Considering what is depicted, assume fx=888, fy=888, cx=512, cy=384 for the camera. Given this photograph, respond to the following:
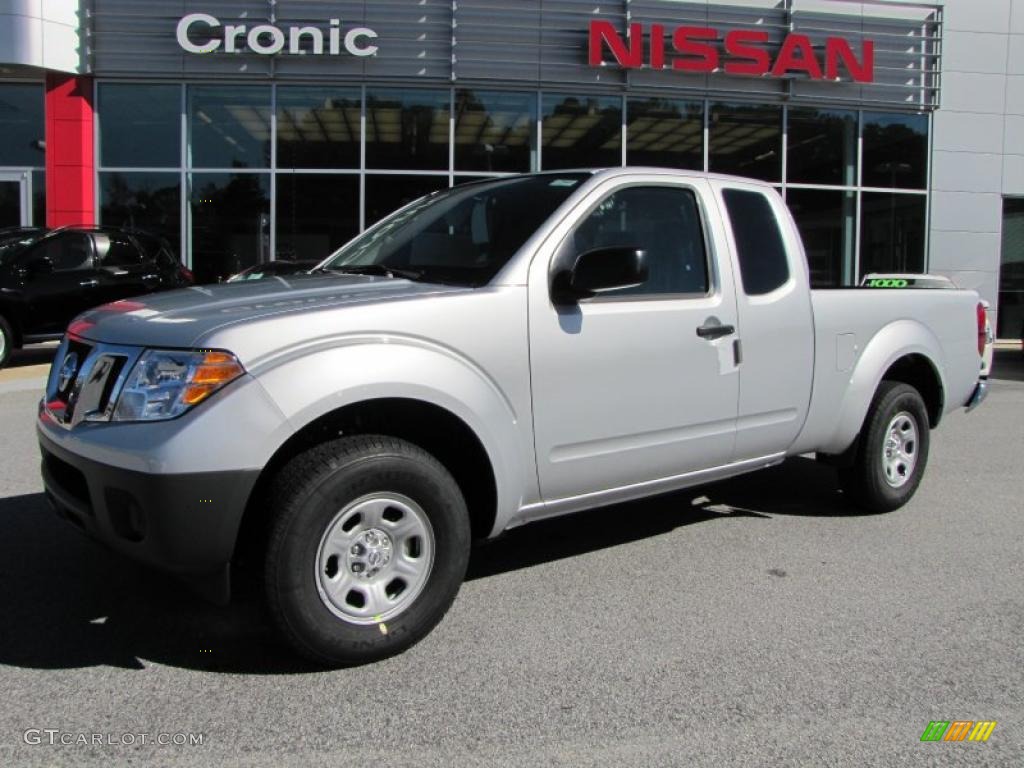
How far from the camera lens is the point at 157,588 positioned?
3.87 m

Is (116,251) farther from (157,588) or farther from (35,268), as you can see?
(157,588)

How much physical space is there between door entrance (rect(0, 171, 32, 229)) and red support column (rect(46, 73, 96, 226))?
0.79 m

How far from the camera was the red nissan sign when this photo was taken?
1573 centimetres

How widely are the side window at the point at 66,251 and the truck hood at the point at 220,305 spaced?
9.43m

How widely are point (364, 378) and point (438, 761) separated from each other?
123cm

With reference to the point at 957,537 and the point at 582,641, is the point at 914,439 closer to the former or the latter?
the point at 957,537

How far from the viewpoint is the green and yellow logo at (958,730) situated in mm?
2754

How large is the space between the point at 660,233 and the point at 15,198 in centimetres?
1595

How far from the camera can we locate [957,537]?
486 cm

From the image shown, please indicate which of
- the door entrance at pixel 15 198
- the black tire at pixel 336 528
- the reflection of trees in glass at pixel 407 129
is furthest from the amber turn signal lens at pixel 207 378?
the door entrance at pixel 15 198

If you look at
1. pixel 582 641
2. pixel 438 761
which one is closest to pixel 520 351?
pixel 582 641

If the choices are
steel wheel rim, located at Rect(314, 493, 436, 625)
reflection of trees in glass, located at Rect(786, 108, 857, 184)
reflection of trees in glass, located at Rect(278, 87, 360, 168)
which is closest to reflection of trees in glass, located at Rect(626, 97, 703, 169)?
reflection of trees in glass, located at Rect(786, 108, 857, 184)

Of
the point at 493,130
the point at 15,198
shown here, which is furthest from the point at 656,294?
the point at 15,198

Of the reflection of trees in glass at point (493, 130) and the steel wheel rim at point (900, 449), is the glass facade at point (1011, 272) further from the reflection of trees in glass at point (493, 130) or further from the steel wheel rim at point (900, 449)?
the steel wheel rim at point (900, 449)
